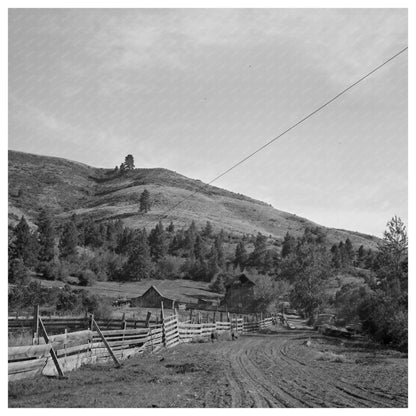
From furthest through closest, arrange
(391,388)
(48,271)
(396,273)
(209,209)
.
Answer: (209,209)
(48,271)
(396,273)
(391,388)

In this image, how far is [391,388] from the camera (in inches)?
482

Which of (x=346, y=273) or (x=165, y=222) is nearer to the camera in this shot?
(x=346, y=273)

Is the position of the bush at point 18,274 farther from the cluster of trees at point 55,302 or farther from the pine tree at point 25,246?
the pine tree at point 25,246

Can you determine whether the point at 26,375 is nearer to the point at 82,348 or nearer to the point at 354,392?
the point at 82,348

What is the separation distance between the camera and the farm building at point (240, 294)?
73.2m

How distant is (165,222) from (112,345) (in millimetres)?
138825

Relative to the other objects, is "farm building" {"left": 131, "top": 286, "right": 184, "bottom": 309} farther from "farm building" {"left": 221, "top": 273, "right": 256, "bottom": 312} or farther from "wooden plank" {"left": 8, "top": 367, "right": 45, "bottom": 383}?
"wooden plank" {"left": 8, "top": 367, "right": 45, "bottom": 383}

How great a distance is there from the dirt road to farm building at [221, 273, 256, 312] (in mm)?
56436

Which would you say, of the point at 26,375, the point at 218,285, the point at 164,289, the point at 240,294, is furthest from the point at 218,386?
the point at 218,285

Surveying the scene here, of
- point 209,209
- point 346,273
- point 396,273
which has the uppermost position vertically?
point 209,209

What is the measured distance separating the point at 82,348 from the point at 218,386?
4.97m

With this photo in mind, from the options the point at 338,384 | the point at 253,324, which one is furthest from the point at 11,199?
the point at 338,384

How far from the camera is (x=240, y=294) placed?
2990 inches

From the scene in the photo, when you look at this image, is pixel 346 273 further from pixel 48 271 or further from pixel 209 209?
pixel 209 209
